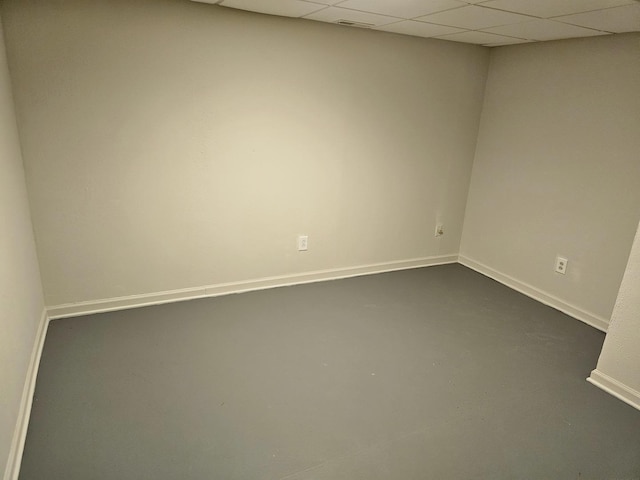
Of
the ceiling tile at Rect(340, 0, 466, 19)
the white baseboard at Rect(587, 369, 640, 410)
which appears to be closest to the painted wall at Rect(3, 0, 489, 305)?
the ceiling tile at Rect(340, 0, 466, 19)

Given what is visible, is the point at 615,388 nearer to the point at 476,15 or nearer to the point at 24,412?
the point at 476,15

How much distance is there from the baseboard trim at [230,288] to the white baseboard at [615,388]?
1.81 metres

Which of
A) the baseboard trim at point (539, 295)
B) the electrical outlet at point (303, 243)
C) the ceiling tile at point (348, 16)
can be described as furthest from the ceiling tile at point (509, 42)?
the electrical outlet at point (303, 243)

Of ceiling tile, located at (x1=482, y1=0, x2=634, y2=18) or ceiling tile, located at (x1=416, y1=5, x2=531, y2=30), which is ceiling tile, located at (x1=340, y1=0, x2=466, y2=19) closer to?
ceiling tile, located at (x1=416, y1=5, x2=531, y2=30)

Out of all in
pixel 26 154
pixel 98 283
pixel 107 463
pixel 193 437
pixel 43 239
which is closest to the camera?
pixel 107 463

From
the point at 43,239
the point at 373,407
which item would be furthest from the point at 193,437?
the point at 43,239

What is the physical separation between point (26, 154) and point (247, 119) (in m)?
1.34

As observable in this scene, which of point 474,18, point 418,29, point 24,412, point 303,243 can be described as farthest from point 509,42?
point 24,412

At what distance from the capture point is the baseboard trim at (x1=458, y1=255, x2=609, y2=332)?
302 cm

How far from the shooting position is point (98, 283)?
2.81 meters

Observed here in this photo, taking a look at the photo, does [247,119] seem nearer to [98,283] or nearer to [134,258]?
[134,258]

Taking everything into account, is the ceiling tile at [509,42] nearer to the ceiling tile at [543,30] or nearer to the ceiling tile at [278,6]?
the ceiling tile at [543,30]

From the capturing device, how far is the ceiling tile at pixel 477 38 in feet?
9.69

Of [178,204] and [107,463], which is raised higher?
[178,204]
